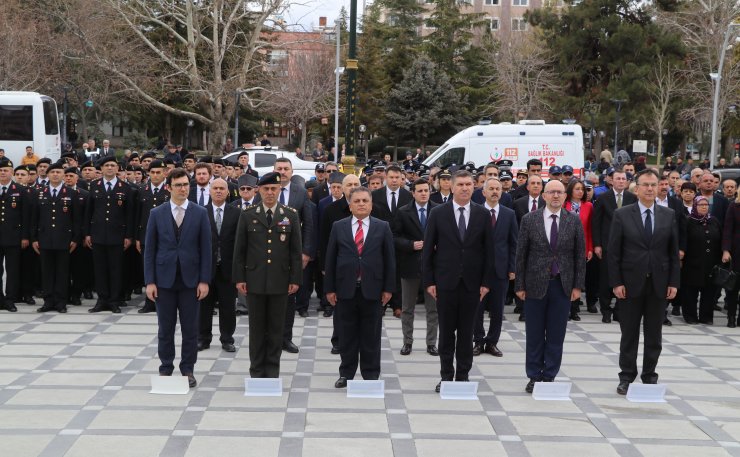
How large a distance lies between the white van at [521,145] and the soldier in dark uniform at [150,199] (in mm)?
14684

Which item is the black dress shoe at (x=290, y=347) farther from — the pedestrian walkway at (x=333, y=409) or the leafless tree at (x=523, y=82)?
the leafless tree at (x=523, y=82)

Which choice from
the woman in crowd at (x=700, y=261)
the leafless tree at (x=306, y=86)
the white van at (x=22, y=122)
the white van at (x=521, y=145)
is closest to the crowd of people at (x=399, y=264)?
the woman in crowd at (x=700, y=261)

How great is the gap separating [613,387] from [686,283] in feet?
14.4

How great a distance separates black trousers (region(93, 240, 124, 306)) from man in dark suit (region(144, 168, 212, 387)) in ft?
13.9

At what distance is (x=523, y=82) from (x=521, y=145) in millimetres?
29409

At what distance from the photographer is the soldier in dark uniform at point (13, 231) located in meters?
12.9

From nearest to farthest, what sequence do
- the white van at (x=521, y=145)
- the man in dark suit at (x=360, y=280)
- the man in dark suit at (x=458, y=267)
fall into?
1. the man in dark suit at (x=458, y=267)
2. the man in dark suit at (x=360, y=280)
3. the white van at (x=521, y=145)

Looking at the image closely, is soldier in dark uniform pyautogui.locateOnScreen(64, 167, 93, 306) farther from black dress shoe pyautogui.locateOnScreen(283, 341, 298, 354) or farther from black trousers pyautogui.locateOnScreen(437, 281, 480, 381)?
black trousers pyautogui.locateOnScreen(437, 281, 480, 381)

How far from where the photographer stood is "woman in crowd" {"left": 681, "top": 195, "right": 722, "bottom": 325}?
42.6 feet

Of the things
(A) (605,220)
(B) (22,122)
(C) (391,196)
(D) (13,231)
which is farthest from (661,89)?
(D) (13,231)

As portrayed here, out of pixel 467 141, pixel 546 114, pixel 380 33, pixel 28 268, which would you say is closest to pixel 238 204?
pixel 28 268

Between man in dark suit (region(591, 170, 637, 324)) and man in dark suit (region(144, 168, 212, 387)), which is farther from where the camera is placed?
man in dark suit (region(591, 170, 637, 324))

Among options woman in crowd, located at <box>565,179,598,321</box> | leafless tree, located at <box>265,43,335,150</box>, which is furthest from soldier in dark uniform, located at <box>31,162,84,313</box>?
leafless tree, located at <box>265,43,335,150</box>

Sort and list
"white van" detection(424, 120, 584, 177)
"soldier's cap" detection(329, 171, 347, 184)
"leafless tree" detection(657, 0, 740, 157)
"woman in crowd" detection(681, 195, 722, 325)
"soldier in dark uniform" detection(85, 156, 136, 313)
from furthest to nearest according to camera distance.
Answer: "leafless tree" detection(657, 0, 740, 157), "white van" detection(424, 120, 584, 177), "woman in crowd" detection(681, 195, 722, 325), "soldier in dark uniform" detection(85, 156, 136, 313), "soldier's cap" detection(329, 171, 347, 184)
